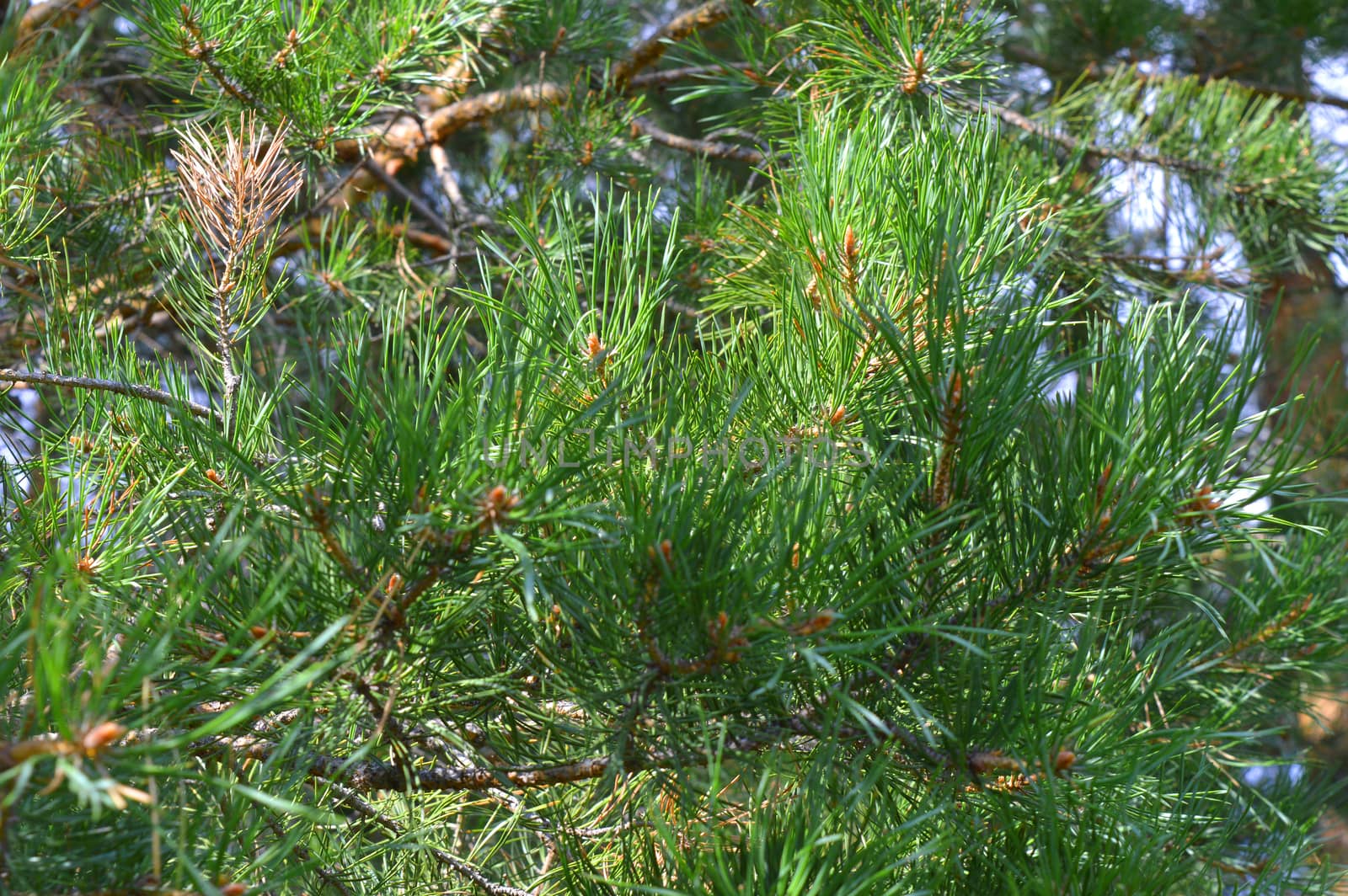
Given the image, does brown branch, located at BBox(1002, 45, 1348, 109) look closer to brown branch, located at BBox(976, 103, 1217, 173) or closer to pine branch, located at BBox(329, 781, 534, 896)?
brown branch, located at BBox(976, 103, 1217, 173)

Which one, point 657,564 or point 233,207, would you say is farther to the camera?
point 233,207

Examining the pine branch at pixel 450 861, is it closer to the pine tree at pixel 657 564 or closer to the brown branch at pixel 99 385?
the pine tree at pixel 657 564

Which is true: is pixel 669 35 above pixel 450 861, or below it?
above

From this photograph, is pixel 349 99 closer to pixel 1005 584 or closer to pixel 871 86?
pixel 871 86

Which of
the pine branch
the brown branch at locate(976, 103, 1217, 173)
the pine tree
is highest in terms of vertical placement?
the brown branch at locate(976, 103, 1217, 173)

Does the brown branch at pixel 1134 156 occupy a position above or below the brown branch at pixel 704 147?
above

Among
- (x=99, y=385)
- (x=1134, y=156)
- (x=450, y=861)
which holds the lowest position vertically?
(x=450, y=861)

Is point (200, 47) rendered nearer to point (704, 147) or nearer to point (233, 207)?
point (233, 207)

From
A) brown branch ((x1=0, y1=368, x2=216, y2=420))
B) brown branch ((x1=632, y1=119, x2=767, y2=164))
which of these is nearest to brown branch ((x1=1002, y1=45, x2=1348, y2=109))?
brown branch ((x1=632, y1=119, x2=767, y2=164))

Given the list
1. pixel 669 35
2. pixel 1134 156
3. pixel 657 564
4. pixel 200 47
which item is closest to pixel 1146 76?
pixel 1134 156

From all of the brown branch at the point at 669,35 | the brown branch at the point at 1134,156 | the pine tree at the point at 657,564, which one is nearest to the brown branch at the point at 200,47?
the pine tree at the point at 657,564

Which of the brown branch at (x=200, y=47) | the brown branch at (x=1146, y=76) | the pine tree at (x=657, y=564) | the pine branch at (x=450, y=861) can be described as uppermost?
the brown branch at (x=1146, y=76)

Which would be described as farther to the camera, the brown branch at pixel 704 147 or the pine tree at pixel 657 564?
the brown branch at pixel 704 147

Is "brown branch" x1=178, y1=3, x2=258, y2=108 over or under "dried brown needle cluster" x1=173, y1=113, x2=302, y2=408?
over
